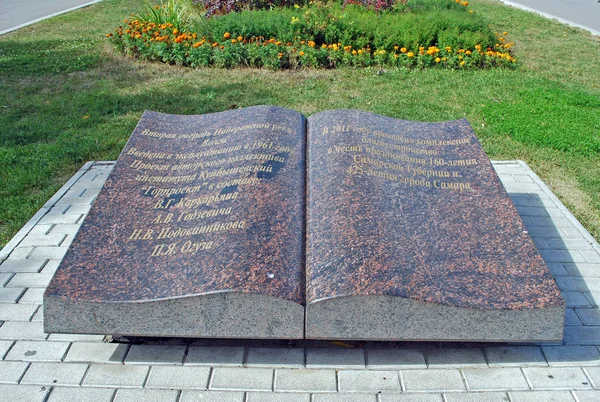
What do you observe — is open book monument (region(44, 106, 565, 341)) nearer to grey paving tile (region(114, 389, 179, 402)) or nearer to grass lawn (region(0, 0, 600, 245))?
grey paving tile (region(114, 389, 179, 402))

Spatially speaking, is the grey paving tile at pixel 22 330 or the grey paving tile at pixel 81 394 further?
the grey paving tile at pixel 22 330

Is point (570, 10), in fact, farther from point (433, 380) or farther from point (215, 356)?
point (215, 356)

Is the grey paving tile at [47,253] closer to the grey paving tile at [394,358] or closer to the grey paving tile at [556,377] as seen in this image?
the grey paving tile at [394,358]

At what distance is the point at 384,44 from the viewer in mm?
8297

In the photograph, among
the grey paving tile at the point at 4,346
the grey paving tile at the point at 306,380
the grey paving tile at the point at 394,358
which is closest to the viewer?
the grey paving tile at the point at 306,380

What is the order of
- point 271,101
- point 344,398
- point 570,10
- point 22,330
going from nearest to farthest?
point 344,398
point 22,330
point 271,101
point 570,10

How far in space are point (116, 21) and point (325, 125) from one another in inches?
358

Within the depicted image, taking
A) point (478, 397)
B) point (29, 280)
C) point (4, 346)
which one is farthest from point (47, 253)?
point (478, 397)

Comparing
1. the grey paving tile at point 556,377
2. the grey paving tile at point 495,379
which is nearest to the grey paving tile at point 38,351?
the grey paving tile at point 495,379

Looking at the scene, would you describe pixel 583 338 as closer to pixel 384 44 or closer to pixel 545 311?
pixel 545 311

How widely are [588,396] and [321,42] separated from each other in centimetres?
673

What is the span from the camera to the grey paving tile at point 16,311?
11.2ft

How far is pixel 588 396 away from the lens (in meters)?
2.84

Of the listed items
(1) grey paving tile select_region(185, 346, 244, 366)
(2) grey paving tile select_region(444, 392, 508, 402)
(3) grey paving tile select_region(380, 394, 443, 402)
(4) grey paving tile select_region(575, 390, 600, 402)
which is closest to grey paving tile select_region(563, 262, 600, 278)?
(4) grey paving tile select_region(575, 390, 600, 402)
